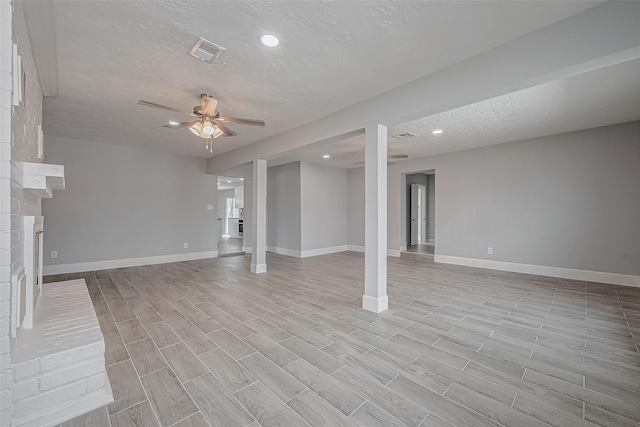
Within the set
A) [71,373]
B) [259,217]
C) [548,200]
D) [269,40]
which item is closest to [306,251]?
[259,217]

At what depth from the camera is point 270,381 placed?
5.99 ft

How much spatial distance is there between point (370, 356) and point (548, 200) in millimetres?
4899

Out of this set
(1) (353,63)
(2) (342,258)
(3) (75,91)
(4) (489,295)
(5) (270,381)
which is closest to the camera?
(5) (270,381)

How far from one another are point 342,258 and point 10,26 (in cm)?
628

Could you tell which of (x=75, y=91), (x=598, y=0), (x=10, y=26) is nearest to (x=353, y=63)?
(x=598, y=0)

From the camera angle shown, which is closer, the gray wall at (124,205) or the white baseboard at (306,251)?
the gray wall at (124,205)

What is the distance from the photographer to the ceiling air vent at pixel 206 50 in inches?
86.8

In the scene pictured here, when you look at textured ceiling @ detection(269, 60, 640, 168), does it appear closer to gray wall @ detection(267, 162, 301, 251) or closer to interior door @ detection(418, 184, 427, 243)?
gray wall @ detection(267, 162, 301, 251)

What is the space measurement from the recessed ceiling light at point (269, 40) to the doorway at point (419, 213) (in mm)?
6802

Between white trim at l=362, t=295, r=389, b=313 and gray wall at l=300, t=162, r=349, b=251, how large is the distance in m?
3.98

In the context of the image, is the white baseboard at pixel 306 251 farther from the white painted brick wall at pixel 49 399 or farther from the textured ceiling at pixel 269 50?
the white painted brick wall at pixel 49 399

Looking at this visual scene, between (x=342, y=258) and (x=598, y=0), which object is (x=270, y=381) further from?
(x=342, y=258)

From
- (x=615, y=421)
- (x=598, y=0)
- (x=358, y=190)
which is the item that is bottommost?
(x=615, y=421)

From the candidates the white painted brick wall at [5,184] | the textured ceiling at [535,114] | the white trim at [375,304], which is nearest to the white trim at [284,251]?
the textured ceiling at [535,114]
